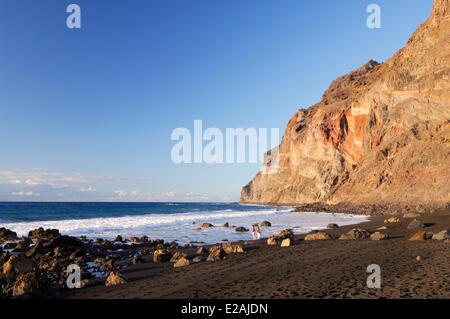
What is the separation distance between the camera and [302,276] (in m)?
8.29

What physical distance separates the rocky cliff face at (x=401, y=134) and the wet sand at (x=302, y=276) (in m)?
33.6

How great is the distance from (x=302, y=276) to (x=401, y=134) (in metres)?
51.3

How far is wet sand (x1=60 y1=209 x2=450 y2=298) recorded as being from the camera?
677 cm

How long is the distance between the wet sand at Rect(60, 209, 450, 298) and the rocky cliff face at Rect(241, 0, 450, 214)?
110 ft

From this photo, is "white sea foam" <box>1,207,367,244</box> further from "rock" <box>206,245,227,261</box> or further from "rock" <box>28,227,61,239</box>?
"rock" <box>206,245,227,261</box>

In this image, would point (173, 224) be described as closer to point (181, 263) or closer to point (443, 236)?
point (181, 263)

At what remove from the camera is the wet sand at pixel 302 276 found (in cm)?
677

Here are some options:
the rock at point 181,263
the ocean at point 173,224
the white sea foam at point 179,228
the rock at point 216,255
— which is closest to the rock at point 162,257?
the rock at point 181,263

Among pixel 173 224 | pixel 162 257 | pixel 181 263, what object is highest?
pixel 181 263

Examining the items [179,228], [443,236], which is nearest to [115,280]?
[443,236]

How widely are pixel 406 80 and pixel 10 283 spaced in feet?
194

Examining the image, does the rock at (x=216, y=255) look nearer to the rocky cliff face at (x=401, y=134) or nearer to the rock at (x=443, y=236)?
the rock at (x=443, y=236)

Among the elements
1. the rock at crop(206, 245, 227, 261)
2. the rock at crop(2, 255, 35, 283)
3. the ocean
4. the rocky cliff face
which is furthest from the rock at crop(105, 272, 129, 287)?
the rocky cliff face
